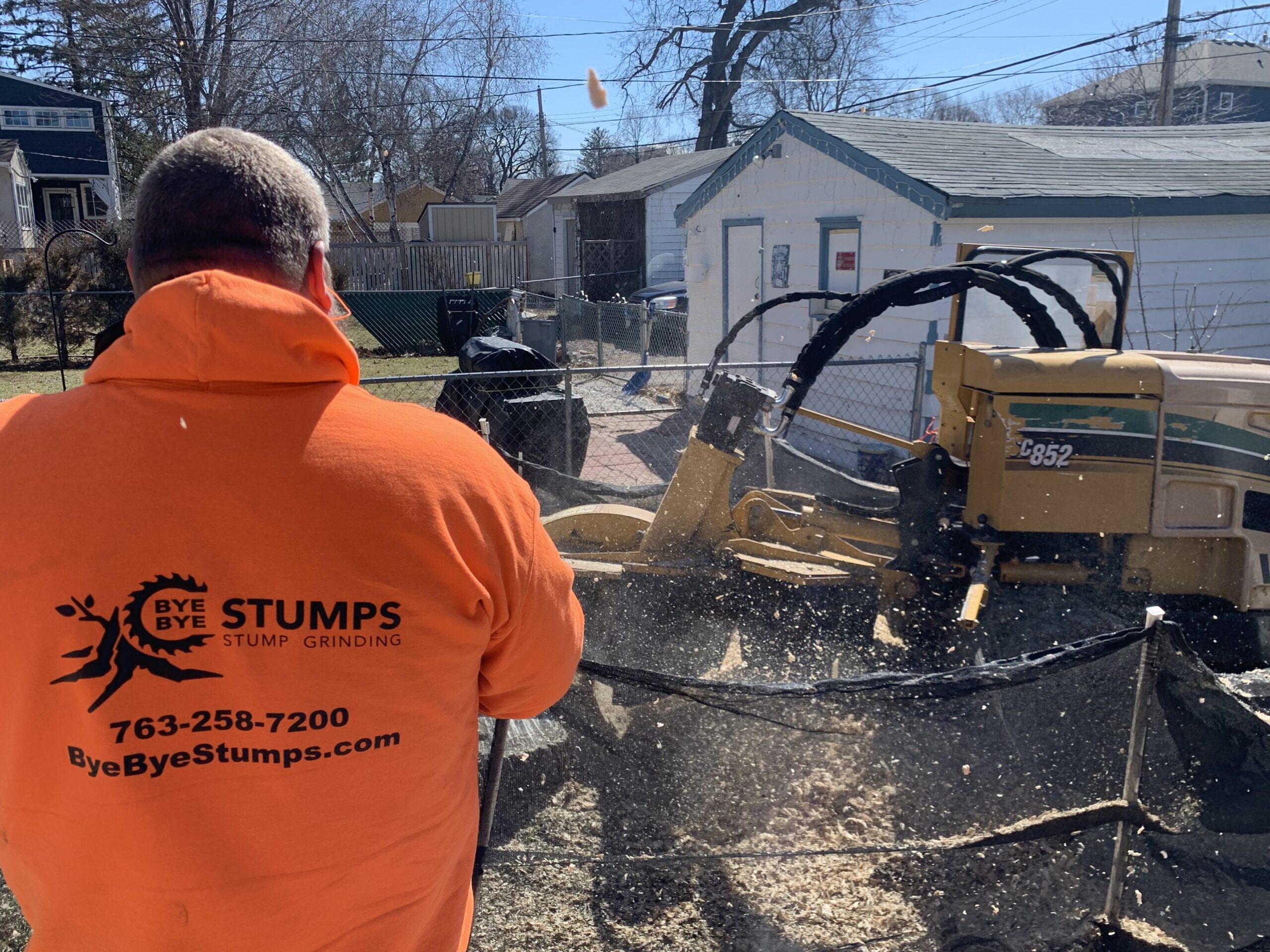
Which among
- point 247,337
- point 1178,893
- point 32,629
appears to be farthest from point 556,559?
point 1178,893

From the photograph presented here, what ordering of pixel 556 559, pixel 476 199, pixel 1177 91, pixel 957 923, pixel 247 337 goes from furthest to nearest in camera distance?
pixel 476 199
pixel 1177 91
pixel 957 923
pixel 556 559
pixel 247 337

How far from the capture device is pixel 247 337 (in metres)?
1.29

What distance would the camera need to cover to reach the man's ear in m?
1.50

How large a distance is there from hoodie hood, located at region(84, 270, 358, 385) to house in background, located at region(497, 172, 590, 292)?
31.7 m

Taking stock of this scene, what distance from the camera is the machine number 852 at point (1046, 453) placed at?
449 centimetres

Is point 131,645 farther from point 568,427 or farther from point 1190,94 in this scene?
point 1190,94

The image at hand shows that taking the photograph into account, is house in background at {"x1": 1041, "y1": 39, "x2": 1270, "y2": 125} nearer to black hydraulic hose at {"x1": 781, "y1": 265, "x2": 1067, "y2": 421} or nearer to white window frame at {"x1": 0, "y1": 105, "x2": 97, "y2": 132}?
black hydraulic hose at {"x1": 781, "y1": 265, "x2": 1067, "y2": 421}

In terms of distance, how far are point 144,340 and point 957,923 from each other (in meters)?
3.05

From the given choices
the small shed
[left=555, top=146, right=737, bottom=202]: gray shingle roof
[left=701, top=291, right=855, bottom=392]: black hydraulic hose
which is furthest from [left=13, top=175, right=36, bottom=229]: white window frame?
[left=701, top=291, right=855, bottom=392]: black hydraulic hose

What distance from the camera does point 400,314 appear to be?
66.6 feet

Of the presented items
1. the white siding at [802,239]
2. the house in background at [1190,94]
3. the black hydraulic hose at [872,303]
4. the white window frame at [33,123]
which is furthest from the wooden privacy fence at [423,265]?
the black hydraulic hose at [872,303]

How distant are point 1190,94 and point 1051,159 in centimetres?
3321

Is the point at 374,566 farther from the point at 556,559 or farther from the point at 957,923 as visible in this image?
the point at 957,923

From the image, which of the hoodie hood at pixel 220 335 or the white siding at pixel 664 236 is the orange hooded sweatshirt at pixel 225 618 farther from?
the white siding at pixel 664 236
